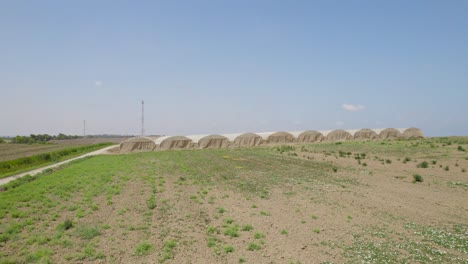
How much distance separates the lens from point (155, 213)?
474 inches

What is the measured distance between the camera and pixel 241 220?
36.2ft

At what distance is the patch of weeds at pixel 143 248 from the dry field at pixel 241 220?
0.03 metres

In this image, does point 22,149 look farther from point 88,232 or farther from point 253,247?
point 253,247

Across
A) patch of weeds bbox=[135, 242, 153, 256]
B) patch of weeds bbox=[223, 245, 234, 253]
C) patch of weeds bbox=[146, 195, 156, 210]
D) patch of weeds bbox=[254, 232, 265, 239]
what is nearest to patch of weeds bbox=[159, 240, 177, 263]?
patch of weeds bbox=[135, 242, 153, 256]

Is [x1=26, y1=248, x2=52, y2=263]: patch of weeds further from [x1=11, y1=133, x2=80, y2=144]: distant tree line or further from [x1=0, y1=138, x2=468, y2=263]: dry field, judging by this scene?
[x1=11, y1=133, x2=80, y2=144]: distant tree line

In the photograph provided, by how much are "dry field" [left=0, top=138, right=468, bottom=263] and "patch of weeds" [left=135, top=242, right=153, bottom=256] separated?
34 millimetres

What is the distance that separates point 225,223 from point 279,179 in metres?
9.08

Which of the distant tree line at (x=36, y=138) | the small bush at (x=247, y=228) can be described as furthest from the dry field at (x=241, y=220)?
the distant tree line at (x=36, y=138)

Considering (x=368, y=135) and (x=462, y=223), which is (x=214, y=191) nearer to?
(x=462, y=223)

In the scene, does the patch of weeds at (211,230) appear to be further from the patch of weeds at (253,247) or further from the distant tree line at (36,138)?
the distant tree line at (36,138)

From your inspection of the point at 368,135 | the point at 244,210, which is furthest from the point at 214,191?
the point at 368,135

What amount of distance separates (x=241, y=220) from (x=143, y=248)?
156 inches

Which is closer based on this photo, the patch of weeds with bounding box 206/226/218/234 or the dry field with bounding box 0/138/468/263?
the dry field with bounding box 0/138/468/263

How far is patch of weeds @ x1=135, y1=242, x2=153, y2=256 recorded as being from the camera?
834 centimetres
